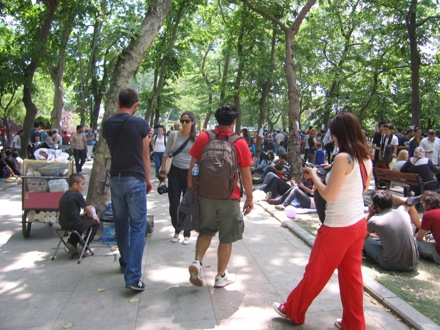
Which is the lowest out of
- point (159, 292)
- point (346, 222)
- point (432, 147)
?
point (159, 292)

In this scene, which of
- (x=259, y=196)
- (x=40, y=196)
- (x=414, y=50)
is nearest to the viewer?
(x=40, y=196)

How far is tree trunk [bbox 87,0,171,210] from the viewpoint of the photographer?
240 inches

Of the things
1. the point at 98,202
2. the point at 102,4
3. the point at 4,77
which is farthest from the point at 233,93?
the point at 98,202

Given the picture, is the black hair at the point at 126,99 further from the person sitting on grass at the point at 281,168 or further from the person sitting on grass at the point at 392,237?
the person sitting on grass at the point at 281,168

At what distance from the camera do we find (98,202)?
20.5ft

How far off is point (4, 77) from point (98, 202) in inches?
397

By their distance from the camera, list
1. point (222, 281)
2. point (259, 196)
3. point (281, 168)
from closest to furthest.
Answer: point (222, 281), point (259, 196), point (281, 168)

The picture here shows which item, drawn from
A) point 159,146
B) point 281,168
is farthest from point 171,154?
point 159,146

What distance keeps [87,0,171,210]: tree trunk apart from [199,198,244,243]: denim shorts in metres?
2.60

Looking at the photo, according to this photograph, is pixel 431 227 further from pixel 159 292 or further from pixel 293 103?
pixel 293 103

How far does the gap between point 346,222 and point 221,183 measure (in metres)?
1.18

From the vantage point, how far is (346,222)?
10.2 ft

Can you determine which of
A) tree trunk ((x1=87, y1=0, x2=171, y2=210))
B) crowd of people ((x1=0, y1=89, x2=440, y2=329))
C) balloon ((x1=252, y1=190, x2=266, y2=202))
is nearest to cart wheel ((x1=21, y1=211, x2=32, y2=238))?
tree trunk ((x1=87, y1=0, x2=171, y2=210))

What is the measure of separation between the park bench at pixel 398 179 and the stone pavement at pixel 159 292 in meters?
4.11
